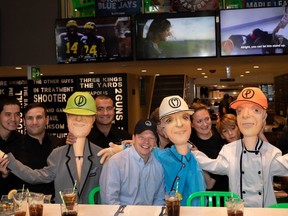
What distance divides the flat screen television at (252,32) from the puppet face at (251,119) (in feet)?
11.0

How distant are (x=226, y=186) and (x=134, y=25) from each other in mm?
3656

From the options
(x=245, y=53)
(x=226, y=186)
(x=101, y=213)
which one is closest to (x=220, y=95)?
(x=245, y=53)

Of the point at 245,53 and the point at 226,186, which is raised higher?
the point at 245,53

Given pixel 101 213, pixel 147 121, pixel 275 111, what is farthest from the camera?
pixel 275 111

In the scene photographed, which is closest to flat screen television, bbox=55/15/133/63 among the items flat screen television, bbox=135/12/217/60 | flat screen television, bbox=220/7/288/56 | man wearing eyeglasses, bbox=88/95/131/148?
flat screen television, bbox=135/12/217/60

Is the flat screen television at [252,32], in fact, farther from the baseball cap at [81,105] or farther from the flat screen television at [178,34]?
the baseball cap at [81,105]

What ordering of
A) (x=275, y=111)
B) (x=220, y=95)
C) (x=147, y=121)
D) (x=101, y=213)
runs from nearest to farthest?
(x=101, y=213), (x=147, y=121), (x=275, y=111), (x=220, y=95)

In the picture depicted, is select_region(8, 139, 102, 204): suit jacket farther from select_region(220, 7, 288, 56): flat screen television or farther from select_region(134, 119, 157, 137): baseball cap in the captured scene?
select_region(220, 7, 288, 56): flat screen television

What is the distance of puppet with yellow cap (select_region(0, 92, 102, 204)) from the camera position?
2.71 metres

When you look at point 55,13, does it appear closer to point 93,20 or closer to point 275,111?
point 93,20

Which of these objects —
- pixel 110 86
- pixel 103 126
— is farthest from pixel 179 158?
pixel 110 86

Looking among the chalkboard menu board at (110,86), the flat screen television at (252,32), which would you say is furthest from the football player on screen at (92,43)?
the chalkboard menu board at (110,86)

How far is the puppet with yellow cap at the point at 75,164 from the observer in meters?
2.71

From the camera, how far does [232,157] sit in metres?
2.71
